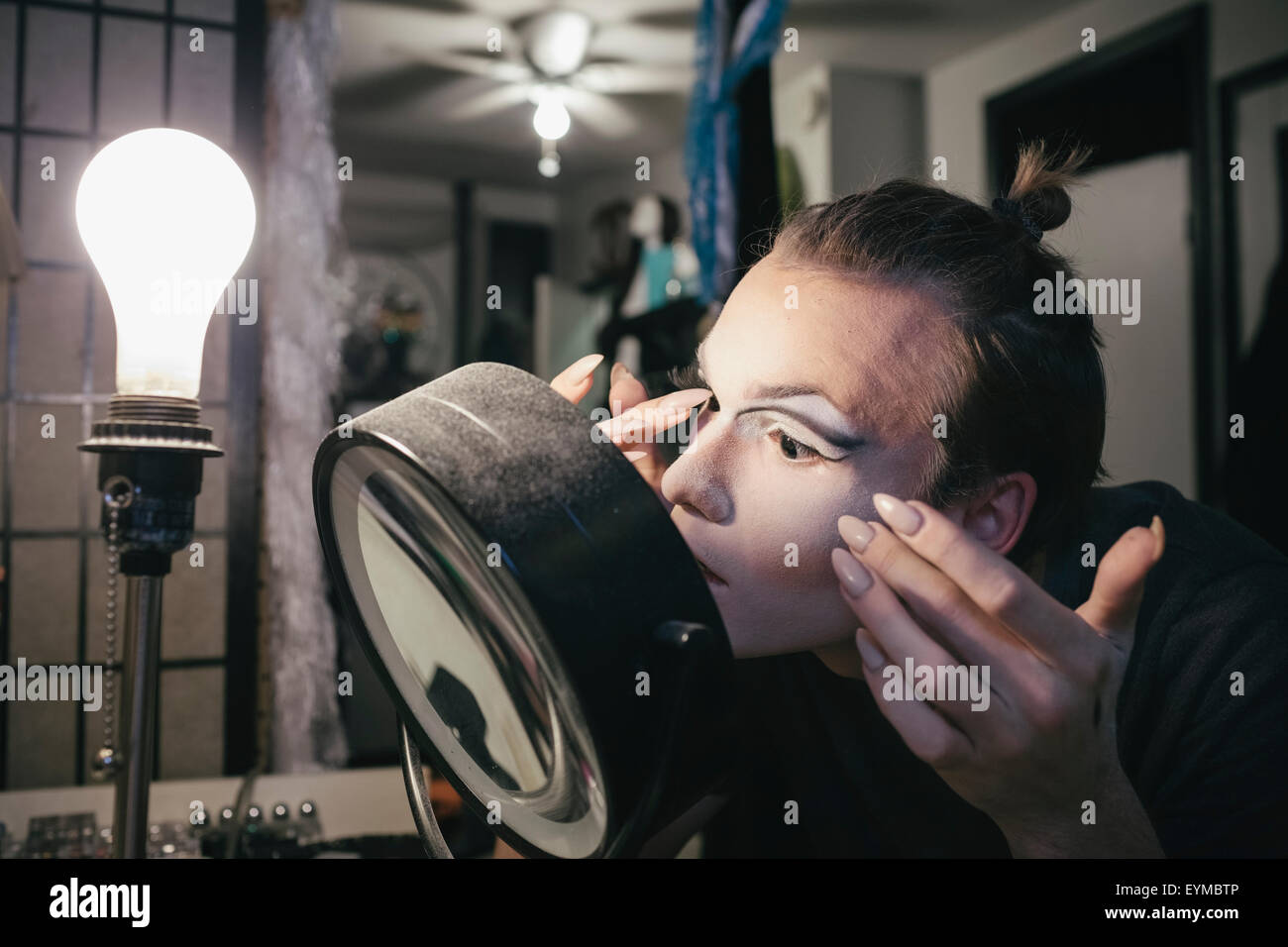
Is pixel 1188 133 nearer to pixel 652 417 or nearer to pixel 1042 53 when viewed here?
pixel 1042 53

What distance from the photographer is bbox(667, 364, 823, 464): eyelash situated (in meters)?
0.48

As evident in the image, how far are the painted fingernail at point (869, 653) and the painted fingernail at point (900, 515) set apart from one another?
0.21 ft

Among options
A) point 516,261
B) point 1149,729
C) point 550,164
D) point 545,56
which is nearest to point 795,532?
point 1149,729

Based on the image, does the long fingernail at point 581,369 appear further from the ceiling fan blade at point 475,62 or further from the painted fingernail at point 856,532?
the ceiling fan blade at point 475,62

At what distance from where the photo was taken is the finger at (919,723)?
42 cm

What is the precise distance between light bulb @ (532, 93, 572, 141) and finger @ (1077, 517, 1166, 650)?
1023 millimetres

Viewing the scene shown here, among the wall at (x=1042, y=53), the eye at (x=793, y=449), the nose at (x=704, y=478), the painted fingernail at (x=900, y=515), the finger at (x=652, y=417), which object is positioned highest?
the wall at (x=1042, y=53)

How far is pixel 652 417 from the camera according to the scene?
50 cm

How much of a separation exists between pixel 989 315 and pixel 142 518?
1.74 ft

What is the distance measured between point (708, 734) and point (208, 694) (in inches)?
55.4

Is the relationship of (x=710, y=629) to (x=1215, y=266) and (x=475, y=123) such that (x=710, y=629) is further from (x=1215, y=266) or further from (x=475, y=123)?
(x=475, y=123)

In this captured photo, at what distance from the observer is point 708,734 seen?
36 centimetres

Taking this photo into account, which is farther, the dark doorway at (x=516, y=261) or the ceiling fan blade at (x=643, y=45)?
the dark doorway at (x=516, y=261)
